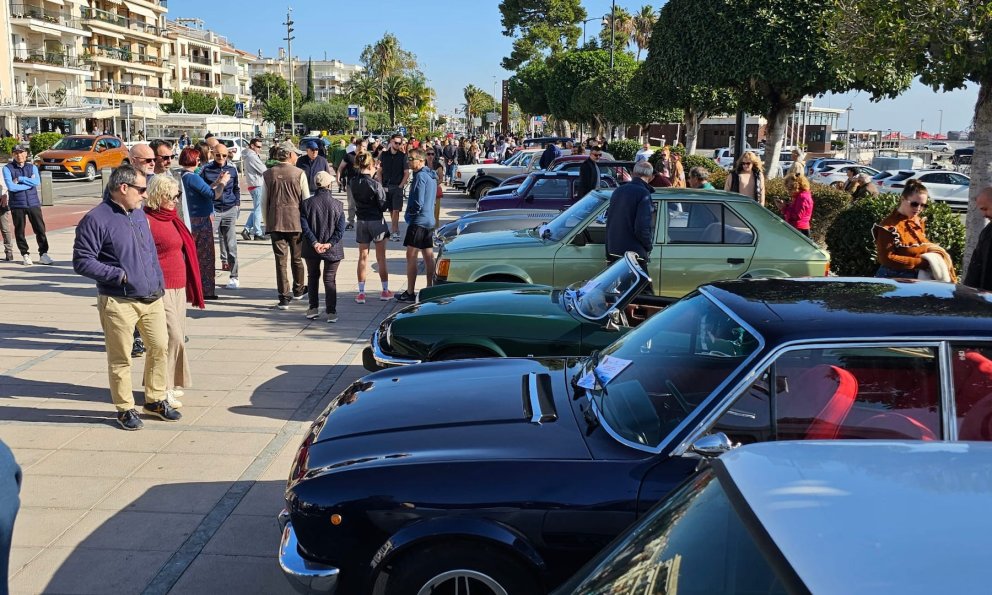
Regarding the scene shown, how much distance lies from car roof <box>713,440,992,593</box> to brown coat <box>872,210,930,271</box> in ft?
19.8

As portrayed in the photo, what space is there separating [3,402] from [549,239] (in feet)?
16.7

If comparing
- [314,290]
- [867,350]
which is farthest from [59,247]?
[867,350]

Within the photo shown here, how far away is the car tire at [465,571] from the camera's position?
125 inches

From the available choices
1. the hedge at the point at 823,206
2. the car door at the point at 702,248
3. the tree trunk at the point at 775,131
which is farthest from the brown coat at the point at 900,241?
the tree trunk at the point at 775,131

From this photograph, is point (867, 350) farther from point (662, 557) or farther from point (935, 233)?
point (935, 233)

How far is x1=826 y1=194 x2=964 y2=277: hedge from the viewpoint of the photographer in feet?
32.3

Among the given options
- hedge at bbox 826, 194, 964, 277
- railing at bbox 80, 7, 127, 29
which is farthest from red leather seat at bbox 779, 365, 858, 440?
railing at bbox 80, 7, 127, 29

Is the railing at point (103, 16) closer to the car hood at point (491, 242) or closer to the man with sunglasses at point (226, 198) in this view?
the man with sunglasses at point (226, 198)

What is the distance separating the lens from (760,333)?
3.49 m

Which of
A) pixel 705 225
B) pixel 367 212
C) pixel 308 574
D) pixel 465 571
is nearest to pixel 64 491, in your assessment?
pixel 308 574

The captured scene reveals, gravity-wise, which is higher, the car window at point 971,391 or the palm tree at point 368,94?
the palm tree at point 368,94

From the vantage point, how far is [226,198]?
1117 cm

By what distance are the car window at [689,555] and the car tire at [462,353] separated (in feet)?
11.3

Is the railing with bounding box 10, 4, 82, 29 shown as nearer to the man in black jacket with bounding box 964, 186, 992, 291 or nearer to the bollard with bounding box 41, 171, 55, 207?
the bollard with bounding box 41, 171, 55, 207
